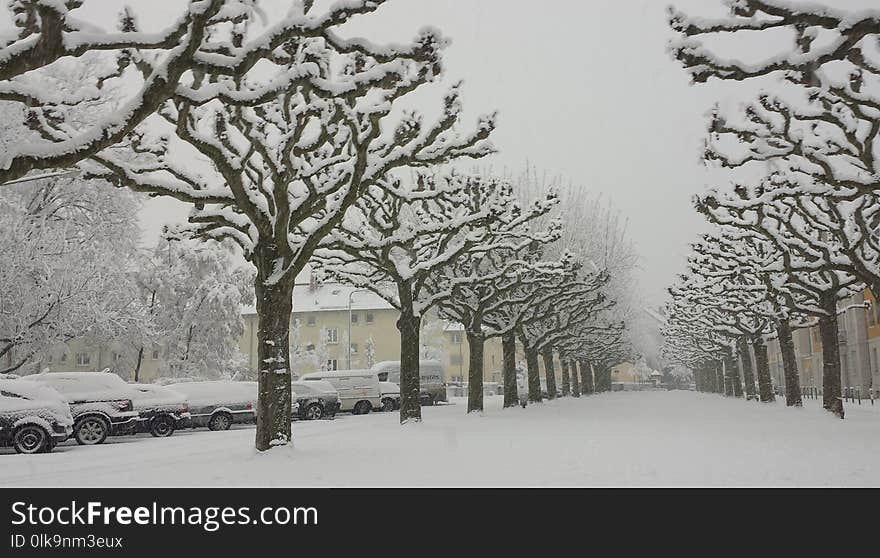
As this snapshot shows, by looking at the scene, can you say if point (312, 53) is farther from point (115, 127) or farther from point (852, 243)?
point (852, 243)

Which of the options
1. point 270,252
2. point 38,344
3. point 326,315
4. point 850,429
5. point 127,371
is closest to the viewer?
point 270,252

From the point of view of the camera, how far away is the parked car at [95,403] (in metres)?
19.1

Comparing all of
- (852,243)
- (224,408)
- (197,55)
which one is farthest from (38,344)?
(852,243)

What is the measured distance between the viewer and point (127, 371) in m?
37.5

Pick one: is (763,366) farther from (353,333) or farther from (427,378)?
(353,333)

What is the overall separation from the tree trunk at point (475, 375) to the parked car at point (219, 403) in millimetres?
7586

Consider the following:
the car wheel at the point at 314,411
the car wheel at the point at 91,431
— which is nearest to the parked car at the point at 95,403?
the car wheel at the point at 91,431

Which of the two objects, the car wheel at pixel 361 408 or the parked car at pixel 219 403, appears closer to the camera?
the parked car at pixel 219 403

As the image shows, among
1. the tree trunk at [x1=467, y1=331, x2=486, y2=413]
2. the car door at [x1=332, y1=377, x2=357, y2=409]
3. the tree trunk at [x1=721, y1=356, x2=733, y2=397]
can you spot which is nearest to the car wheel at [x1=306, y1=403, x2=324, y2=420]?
the car door at [x1=332, y1=377, x2=357, y2=409]

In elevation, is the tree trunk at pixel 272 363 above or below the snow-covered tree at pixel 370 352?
below

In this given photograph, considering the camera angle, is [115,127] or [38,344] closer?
[115,127]

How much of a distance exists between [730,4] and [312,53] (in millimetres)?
5883

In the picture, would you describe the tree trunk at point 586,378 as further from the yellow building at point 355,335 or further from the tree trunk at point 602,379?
the yellow building at point 355,335

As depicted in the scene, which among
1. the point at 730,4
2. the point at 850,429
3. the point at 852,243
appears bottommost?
the point at 850,429
